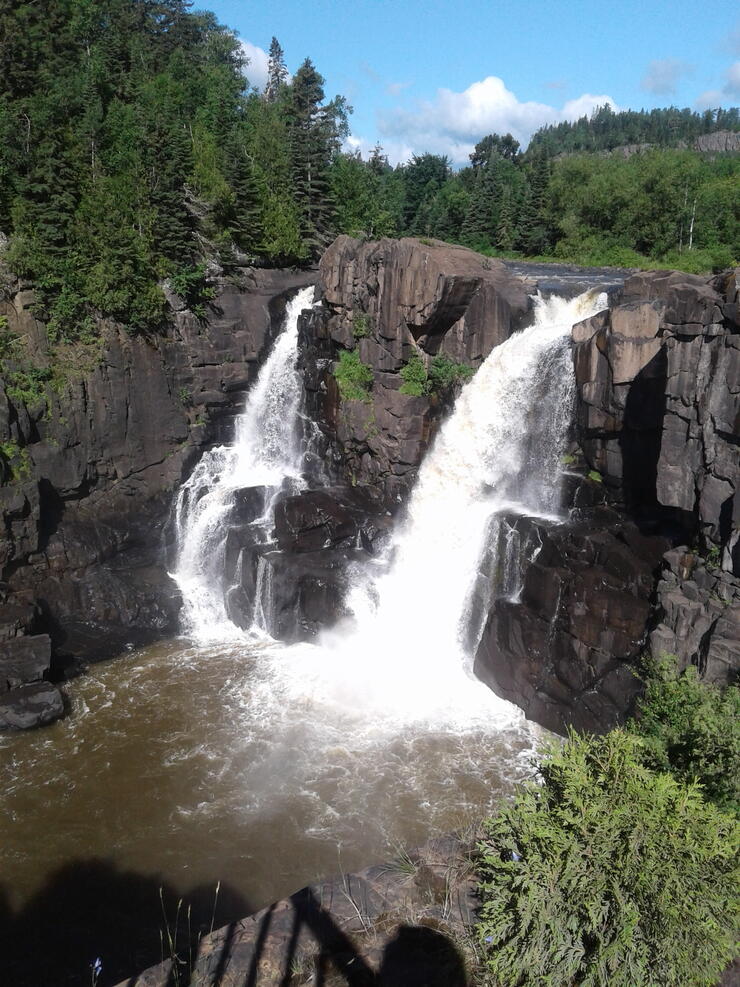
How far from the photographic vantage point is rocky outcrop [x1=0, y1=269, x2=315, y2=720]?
20812 mm

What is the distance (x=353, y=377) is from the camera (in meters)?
23.4

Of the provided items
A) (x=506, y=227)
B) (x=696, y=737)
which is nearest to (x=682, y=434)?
(x=696, y=737)

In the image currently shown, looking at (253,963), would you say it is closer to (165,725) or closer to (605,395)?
(165,725)

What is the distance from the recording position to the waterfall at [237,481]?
72.4ft

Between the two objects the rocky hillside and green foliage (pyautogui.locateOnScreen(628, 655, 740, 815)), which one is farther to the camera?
the rocky hillside

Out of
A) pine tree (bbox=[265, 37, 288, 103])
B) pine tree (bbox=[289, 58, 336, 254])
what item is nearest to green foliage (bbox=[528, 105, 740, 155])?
pine tree (bbox=[265, 37, 288, 103])

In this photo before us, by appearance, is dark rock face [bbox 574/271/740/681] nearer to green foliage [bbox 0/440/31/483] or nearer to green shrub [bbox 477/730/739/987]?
green shrub [bbox 477/730/739/987]

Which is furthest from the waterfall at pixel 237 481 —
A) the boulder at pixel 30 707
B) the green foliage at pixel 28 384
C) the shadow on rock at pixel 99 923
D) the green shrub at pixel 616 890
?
the green shrub at pixel 616 890

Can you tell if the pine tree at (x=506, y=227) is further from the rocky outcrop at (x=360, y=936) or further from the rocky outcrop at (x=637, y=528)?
the rocky outcrop at (x=360, y=936)

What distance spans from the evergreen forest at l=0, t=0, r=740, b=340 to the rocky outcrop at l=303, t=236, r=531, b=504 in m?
6.59

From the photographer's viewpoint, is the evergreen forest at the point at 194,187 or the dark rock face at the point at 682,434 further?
the evergreen forest at the point at 194,187

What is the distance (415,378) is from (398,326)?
178 centimetres

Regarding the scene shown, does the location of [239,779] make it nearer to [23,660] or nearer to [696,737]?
[23,660]

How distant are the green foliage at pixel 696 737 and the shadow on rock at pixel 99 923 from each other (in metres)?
7.51
